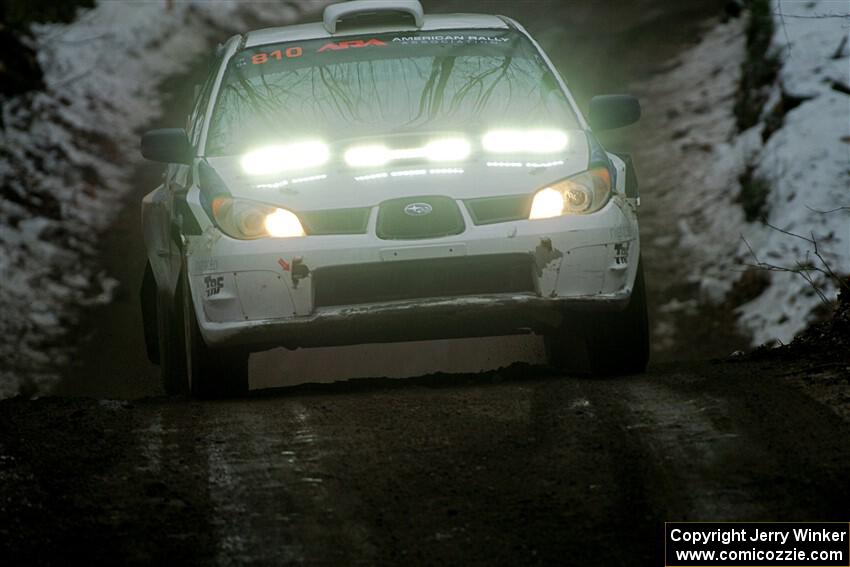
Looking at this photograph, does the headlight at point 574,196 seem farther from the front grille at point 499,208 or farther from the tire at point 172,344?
the tire at point 172,344

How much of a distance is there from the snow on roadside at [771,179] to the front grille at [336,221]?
202 inches

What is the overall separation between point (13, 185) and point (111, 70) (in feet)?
18.3

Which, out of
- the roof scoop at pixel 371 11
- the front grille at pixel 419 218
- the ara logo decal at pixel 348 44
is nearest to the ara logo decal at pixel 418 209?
the front grille at pixel 419 218

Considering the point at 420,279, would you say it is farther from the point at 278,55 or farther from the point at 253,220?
the point at 278,55

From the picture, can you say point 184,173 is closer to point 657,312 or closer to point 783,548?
point 783,548

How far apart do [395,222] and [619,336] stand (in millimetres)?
1207

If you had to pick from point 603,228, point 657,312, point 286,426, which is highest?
point 603,228

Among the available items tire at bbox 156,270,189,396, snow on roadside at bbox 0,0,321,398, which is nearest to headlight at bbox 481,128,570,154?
tire at bbox 156,270,189,396

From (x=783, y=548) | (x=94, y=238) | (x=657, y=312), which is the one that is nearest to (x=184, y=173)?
(x=783, y=548)

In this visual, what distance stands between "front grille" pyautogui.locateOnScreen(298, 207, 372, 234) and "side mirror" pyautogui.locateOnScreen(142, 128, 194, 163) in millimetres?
1024

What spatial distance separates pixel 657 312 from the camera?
514 inches

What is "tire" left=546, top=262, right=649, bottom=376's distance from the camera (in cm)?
754

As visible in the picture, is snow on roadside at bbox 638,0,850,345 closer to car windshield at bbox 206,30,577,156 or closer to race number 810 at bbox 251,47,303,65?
car windshield at bbox 206,30,577,156

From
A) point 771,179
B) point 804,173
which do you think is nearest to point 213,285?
point 804,173
